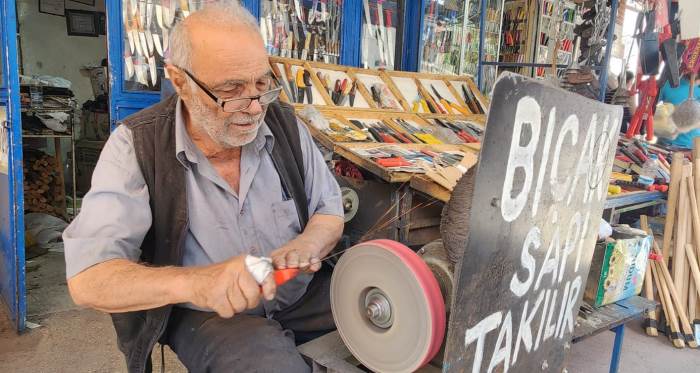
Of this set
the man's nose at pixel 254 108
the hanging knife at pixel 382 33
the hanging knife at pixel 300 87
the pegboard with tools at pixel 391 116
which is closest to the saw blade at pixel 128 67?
the pegboard with tools at pixel 391 116

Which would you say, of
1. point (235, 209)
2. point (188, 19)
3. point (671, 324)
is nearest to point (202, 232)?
point (235, 209)

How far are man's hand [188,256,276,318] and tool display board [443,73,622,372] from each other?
1.39 ft

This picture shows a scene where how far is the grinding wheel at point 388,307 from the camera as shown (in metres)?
1.20

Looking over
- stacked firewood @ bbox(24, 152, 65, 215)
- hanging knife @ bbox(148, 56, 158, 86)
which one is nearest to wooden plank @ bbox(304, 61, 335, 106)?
hanging knife @ bbox(148, 56, 158, 86)

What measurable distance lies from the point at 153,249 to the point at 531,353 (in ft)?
3.69

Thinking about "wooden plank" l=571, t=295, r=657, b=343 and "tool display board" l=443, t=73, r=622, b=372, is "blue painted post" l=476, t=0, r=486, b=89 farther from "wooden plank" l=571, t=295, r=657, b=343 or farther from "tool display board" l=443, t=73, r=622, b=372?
"tool display board" l=443, t=73, r=622, b=372

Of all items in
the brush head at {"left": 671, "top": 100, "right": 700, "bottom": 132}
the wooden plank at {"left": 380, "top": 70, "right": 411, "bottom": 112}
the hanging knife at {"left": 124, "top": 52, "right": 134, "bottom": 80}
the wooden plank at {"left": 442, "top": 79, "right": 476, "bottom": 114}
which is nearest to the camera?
the hanging knife at {"left": 124, "top": 52, "right": 134, "bottom": 80}

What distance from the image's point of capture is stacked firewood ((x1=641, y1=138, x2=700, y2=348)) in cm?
327

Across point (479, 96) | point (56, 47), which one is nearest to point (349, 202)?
point (479, 96)

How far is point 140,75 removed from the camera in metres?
3.25

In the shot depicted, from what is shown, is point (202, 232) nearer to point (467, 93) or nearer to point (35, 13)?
point (467, 93)

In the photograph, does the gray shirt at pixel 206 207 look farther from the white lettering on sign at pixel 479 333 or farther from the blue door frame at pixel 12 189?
the blue door frame at pixel 12 189

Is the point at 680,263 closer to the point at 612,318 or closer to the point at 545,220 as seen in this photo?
the point at 612,318

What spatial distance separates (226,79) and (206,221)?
1.37 ft
